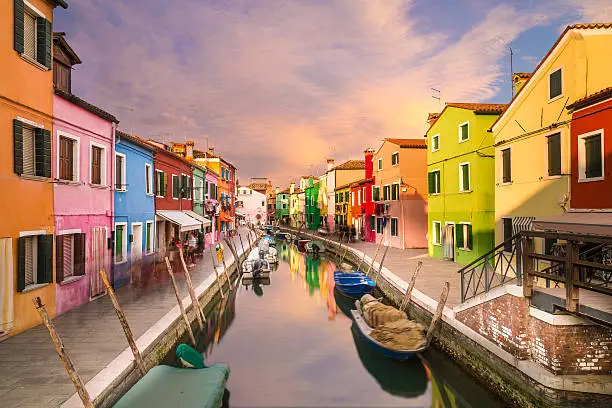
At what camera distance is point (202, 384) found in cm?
773

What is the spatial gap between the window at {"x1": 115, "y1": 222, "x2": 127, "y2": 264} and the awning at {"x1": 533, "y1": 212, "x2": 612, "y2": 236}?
15.7 meters

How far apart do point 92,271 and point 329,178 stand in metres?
43.7

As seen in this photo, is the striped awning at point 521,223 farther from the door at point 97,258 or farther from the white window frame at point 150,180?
the white window frame at point 150,180

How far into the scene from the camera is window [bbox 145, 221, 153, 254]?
68.0ft

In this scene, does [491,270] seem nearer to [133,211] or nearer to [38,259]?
[38,259]

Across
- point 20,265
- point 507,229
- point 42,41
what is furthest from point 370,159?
point 20,265

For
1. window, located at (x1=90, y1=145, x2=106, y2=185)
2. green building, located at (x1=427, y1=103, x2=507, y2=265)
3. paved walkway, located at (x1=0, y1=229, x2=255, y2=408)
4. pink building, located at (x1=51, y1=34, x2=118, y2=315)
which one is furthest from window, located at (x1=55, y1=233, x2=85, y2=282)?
green building, located at (x1=427, y1=103, x2=507, y2=265)

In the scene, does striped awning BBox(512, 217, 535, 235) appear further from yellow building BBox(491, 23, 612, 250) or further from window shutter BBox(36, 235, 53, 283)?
window shutter BBox(36, 235, 53, 283)

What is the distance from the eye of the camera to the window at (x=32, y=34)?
1036 centimetres

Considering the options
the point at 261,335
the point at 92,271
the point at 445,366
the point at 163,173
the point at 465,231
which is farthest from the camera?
the point at 163,173

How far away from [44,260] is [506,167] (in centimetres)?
1778

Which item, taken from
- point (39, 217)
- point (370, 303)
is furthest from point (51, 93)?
point (370, 303)

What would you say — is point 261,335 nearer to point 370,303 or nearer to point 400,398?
point 370,303

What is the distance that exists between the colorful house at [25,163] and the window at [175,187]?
560 inches
